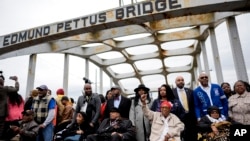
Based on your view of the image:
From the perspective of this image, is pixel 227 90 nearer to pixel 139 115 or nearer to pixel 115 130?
pixel 139 115

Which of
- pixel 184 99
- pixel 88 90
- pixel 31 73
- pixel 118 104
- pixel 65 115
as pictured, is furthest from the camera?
pixel 31 73

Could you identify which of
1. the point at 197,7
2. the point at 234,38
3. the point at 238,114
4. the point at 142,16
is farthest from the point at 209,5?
the point at 238,114

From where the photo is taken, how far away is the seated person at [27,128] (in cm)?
407

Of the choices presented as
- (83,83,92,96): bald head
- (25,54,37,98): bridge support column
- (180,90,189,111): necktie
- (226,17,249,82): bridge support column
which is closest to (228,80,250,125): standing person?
(180,90,189,111): necktie

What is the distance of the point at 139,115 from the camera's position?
425cm

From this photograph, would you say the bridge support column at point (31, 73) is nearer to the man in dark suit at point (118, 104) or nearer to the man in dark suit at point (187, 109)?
the man in dark suit at point (118, 104)

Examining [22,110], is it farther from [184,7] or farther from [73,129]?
[184,7]

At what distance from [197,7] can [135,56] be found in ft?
24.4

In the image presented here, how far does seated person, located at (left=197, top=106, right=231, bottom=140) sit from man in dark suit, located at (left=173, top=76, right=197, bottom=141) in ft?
1.17

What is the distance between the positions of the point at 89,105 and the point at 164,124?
1.61 meters

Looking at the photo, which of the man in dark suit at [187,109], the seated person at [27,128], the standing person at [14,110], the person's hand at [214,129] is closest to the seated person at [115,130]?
the man in dark suit at [187,109]

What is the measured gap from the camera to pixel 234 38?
5.54 metres

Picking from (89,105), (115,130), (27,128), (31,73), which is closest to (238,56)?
(115,130)

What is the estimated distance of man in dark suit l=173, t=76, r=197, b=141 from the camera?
3.96 metres
